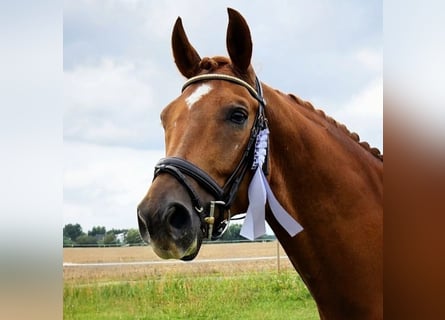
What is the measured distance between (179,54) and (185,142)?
0.35m

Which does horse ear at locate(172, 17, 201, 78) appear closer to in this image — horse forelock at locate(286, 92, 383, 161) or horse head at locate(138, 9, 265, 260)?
horse head at locate(138, 9, 265, 260)

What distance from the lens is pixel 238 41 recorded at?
1.25 metres

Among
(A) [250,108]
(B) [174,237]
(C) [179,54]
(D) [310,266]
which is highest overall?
(C) [179,54]

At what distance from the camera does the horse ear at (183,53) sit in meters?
1.31

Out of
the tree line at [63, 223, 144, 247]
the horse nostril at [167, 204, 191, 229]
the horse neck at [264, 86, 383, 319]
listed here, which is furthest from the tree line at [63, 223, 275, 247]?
the horse nostril at [167, 204, 191, 229]

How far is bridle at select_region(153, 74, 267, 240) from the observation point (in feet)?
3.54

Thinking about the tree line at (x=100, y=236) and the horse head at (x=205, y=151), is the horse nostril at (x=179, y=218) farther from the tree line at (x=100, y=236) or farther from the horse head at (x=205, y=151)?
the tree line at (x=100, y=236)

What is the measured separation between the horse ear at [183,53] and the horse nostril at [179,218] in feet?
1.43

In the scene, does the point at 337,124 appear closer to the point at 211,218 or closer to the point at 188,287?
the point at 211,218

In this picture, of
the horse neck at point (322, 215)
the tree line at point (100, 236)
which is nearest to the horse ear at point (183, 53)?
the horse neck at point (322, 215)

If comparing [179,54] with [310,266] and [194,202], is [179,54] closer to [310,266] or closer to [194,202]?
[194,202]
